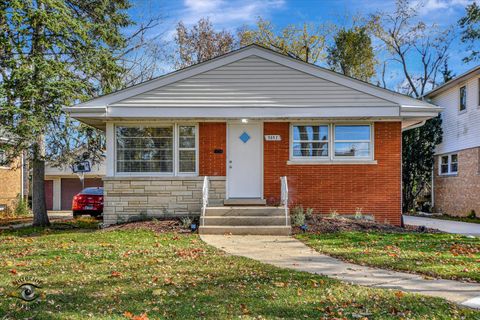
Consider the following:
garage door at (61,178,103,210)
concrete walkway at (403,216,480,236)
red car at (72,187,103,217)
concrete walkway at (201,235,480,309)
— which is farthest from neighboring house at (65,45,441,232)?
garage door at (61,178,103,210)

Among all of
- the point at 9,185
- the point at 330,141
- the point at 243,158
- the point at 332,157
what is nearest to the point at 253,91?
the point at 243,158

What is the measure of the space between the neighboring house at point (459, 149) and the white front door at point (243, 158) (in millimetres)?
9959

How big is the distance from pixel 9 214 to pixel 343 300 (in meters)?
20.3

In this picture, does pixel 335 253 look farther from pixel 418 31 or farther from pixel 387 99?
pixel 418 31

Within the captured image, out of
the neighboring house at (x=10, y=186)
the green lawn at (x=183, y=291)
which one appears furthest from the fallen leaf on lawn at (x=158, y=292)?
the neighboring house at (x=10, y=186)

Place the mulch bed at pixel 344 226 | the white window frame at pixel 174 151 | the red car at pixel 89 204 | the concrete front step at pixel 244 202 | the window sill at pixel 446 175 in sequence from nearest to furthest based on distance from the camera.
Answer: the mulch bed at pixel 344 226 → the concrete front step at pixel 244 202 → the white window frame at pixel 174 151 → the red car at pixel 89 204 → the window sill at pixel 446 175

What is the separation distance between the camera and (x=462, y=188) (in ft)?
60.4

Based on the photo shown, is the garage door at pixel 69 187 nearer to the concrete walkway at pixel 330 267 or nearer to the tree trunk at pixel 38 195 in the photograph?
the tree trunk at pixel 38 195

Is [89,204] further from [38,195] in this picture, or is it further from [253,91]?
[253,91]

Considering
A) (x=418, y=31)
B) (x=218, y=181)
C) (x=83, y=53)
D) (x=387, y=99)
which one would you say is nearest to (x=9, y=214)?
(x=83, y=53)

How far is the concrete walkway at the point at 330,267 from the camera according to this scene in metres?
5.31

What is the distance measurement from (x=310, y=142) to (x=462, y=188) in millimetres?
9859

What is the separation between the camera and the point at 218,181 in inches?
475

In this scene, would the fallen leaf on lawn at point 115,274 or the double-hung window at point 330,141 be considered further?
the double-hung window at point 330,141
